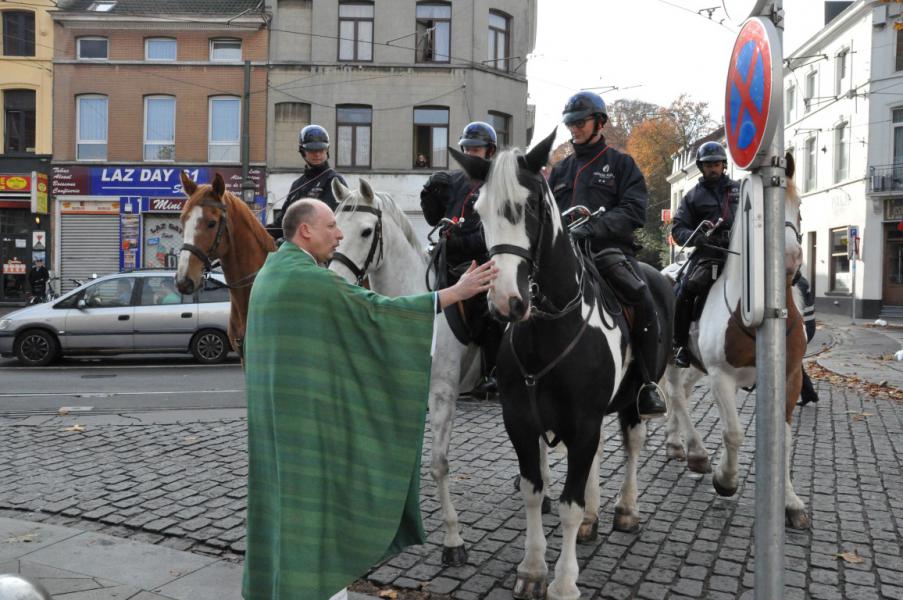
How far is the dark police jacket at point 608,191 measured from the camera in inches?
194

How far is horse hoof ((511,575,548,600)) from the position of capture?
407 cm

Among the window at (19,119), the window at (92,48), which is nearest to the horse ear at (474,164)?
the window at (92,48)

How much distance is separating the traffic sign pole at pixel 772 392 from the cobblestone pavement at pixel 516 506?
1.23 metres

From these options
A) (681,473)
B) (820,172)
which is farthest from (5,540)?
(820,172)

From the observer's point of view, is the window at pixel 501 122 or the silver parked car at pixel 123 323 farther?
the window at pixel 501 122

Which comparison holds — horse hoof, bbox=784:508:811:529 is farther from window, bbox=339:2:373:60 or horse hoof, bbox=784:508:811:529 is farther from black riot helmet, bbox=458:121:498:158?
window, bbox=339:2:373:60

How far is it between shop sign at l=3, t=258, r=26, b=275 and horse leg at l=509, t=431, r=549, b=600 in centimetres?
3021

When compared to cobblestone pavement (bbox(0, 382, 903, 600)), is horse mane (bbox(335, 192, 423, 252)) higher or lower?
higher

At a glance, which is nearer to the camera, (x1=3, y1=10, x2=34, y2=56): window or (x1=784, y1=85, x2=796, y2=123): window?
(x1=3, y1=10, x2=34, y2=56): window

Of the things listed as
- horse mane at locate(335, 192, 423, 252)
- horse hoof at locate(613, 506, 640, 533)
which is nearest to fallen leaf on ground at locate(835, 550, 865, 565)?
horse hoof at locate(613, 506, 640, 533)

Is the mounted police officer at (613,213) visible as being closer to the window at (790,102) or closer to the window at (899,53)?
the window at (899,53)

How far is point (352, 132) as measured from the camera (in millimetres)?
28391

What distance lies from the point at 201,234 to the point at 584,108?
314 centimetres

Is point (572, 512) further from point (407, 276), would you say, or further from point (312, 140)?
point (312, 140)
